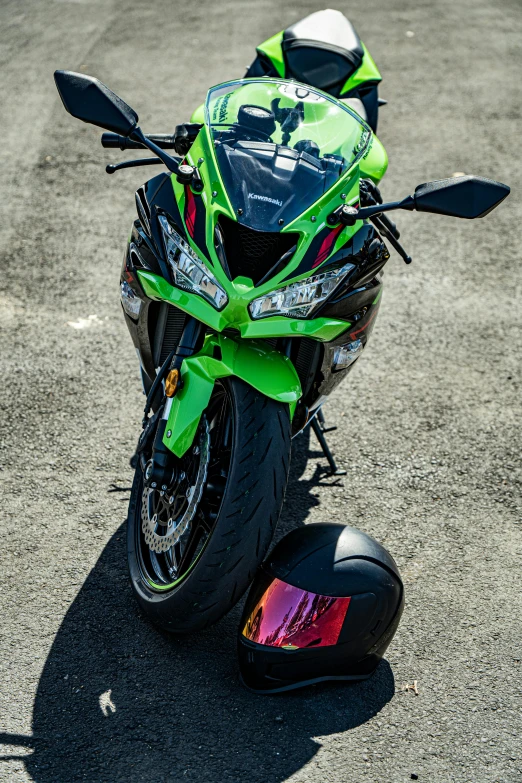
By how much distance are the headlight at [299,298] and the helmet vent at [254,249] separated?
123mm

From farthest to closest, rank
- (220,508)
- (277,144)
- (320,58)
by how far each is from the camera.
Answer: (320,58), (277,144), (220,508)

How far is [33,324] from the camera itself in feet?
17.3

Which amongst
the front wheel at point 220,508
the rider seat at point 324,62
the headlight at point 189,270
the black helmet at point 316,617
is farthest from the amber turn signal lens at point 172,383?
the rider seat at point 324,62

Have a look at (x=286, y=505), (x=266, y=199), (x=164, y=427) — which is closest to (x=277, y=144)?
(x=266, y=199)

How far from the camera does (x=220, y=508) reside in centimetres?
295

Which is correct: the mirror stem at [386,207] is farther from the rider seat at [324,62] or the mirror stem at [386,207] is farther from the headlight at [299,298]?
→ the rider seat at [324,62]

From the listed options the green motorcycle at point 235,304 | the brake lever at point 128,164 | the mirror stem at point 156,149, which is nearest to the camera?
the green motorcycle at point 235,304

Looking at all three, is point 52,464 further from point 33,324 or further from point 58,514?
point 33,324

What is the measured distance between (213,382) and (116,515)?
1100 millimetres

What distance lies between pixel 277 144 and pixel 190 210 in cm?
48

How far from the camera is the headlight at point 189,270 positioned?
10.1ft

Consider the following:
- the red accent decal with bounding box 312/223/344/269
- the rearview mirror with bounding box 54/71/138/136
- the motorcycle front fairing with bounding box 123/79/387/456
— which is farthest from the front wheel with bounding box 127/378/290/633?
the rearview mirror with bounding box 54/71/138/136

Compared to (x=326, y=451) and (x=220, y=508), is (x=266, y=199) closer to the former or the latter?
(x=220, y=508)

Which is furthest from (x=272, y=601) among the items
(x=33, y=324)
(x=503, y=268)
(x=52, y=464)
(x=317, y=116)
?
(x=503, y=268)
